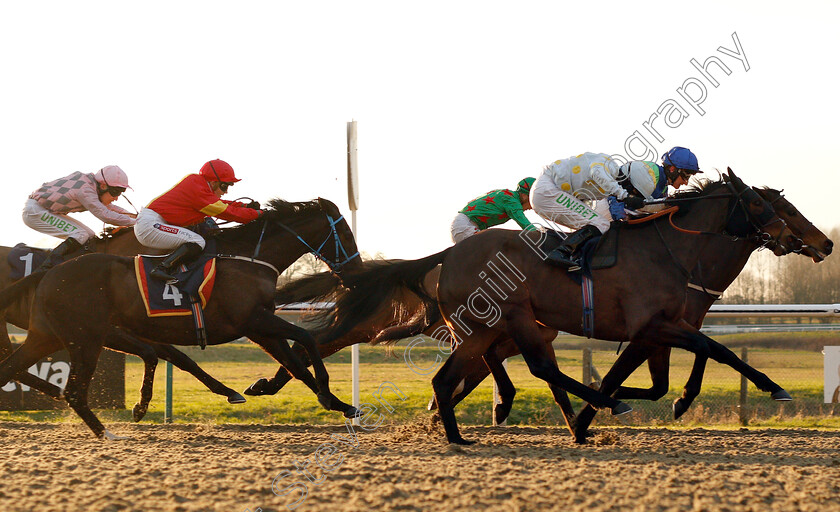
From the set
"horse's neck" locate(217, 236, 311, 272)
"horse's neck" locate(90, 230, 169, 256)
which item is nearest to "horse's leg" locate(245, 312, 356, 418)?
"horse's neck" locate(217, 236, 311, 272)

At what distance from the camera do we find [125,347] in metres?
6.33

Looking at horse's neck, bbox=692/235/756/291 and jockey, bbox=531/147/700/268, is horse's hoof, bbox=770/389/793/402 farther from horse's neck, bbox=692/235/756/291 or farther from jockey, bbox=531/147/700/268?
jockey, bbox=531/147/700/268

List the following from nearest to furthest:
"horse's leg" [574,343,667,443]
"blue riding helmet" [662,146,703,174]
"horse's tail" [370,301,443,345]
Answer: "horse's leg" [574,343,667,443] < "blue riding helmet" [662,146,703,174] < "horse's tail" [370,301,443,345]

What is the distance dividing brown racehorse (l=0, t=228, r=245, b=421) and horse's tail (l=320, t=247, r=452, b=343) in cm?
102

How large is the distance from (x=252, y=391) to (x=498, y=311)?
2.00m

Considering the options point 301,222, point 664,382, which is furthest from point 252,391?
point 664,382

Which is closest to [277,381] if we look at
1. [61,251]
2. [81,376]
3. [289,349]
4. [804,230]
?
[289,349]

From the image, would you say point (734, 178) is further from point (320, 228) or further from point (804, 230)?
point (320, 228)

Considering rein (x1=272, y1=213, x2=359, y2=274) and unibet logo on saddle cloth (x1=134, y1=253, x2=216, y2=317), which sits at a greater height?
rein (x1=272, y1=213, x2=359, y2=274)

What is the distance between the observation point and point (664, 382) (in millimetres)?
5395

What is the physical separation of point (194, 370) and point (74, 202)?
5.30 feet

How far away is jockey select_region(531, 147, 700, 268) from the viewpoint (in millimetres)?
5242

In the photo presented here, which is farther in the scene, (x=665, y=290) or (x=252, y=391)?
(x=252, y=391)

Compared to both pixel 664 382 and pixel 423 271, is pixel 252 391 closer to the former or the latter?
pixel 423 271
